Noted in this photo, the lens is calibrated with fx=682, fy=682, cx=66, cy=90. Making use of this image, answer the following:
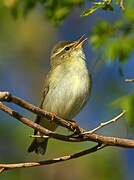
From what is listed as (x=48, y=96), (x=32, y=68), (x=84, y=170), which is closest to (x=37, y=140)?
(x=48, y=96)

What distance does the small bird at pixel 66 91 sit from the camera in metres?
6.98

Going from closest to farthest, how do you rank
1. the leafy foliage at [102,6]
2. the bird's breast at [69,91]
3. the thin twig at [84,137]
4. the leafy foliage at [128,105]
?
the leafy foliage at [128,105] → the thin twig at [84,137] → the leafy foliage at [102,6] → the bird's breast at [69,91]

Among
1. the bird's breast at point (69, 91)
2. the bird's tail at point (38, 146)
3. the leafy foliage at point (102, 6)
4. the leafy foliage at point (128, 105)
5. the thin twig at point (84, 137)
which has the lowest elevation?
the leafy foliage at point (128, 105)

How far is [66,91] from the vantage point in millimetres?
6980

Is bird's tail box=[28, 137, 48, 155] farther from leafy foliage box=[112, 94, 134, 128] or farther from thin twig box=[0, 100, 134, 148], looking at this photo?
leafy foliage box=[112, 94, 134, 128]

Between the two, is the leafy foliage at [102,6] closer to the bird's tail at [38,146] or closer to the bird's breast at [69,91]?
the bird's breast at [69,91]

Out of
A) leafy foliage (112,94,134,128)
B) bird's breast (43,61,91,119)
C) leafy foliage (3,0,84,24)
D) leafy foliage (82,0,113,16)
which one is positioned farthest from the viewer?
bird's breast (43,61,91,119)

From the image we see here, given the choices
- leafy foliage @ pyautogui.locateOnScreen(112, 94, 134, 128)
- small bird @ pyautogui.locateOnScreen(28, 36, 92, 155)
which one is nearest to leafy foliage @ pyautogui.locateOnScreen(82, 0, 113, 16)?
leafy foliage @ pyautogui.locateOnScreen(112, 94, 134, 128)

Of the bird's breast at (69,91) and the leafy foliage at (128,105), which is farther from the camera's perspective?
the bird's breast at (69,91)

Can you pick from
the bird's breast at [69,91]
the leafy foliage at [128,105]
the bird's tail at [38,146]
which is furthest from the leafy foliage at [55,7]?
the bird's tail at [38,146]

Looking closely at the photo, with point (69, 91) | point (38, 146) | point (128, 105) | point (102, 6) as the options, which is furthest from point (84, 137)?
point (38, 146)

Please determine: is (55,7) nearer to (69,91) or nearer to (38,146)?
(69,91)

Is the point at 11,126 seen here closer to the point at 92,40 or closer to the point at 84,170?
the point at 84,170

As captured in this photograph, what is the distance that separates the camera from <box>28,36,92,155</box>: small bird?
6984mm
